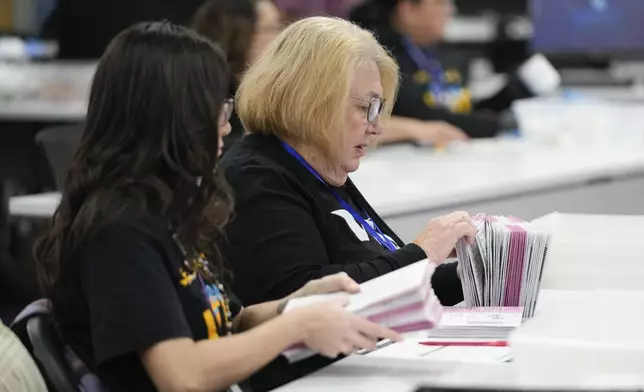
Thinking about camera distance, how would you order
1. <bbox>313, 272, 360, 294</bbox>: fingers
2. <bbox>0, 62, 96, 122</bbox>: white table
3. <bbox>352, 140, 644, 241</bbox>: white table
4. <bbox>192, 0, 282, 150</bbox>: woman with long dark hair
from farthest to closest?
1. <bbox>0, 62, 96, 122</bbox>: white table
2. <bbox>192, 0, 282, 150</bbox>: woman with long dark hair
3. <bbox>352, 140, 644, 241</bbox>: white table
4. <bbox>313, 272, 360, 294</bbox>: fingers

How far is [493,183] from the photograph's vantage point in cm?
364

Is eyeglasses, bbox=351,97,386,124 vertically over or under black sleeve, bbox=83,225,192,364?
over

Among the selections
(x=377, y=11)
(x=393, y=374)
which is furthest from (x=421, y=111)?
(x=393, y=374)

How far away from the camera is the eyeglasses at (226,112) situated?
1780 millimetres

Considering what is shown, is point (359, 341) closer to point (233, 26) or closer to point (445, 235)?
point (445, 235)

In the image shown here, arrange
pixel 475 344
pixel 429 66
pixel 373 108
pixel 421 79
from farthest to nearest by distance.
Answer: pixel 429 66, pixel 421 79, pixel 373 108, pixel 475 344

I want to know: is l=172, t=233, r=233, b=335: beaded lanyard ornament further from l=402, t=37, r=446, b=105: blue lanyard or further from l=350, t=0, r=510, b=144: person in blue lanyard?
l=402, t=37, r=446, b=105: blue lanyard

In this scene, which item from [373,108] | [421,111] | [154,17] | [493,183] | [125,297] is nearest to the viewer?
[125,297]

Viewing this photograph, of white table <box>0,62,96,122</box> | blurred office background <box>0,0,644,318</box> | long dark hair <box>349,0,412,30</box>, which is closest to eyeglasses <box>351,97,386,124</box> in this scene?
blurred office background <box>0,0,644,318</box>

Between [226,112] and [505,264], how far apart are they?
2.05 ft

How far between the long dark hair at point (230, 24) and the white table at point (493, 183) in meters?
0.64

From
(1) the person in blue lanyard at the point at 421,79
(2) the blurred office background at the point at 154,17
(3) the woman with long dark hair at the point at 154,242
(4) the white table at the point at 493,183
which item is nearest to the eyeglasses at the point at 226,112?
(3) the woman with long dark hair at the point at 154,242

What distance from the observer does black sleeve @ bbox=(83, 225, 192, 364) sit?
5.23 ft

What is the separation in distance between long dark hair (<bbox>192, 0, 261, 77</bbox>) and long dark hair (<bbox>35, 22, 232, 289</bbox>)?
2454 mm
